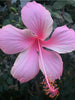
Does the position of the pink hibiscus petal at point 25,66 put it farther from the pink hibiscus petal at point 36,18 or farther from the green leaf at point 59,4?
the green leaf at point 59,4

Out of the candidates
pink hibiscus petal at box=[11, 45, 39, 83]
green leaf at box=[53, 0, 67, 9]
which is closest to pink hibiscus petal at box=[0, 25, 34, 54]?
pink hibiscus petal at box=[11, 45, 39, 83]

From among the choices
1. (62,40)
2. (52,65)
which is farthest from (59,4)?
(52,65)

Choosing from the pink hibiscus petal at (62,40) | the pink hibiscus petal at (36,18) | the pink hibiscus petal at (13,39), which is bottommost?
the pink hibiscus petal at (62,40)

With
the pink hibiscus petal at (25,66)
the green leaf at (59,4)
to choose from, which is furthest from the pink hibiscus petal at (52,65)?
the green leaf at (59,4)

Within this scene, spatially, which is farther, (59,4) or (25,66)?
(59,4)

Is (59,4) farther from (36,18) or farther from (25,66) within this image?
(25,66)
